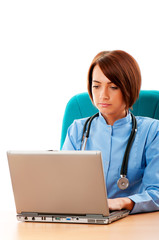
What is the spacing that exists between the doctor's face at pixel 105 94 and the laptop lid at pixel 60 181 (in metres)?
0.52

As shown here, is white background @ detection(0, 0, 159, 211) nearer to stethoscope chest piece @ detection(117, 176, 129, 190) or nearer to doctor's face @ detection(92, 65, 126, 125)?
doctor's face @ detection(92, 65, 126, 125)

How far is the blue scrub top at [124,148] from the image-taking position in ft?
6.54

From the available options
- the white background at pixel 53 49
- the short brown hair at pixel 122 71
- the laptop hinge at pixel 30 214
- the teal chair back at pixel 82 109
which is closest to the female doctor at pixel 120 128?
the short brown hair at pixel 122 71

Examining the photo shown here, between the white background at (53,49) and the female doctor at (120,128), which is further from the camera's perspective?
the white background at (53,49)

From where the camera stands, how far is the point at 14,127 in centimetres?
341

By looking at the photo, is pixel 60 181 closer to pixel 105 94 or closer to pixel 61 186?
pixel 61 186

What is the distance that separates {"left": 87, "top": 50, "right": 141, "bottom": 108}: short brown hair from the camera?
2.01 meters

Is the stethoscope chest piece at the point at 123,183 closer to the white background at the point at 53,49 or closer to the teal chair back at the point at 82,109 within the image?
the teal chair back at the point at 82,109

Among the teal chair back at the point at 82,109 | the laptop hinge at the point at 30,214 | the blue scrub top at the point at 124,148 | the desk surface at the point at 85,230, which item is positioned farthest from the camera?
the teal chair back at the point at 82,109

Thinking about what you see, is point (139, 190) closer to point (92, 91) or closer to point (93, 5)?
point (92, 91)

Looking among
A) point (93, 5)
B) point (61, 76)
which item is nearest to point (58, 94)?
point (61, 76)

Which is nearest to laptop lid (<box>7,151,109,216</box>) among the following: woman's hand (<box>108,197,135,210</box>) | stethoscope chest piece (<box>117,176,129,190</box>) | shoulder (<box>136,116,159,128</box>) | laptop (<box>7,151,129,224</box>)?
laptop (<box>7,151,129,224</box>)

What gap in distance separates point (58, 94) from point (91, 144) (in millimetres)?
1193

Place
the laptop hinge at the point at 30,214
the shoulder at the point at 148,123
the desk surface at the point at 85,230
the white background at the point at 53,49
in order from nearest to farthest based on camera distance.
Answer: the desk surface at the point at 85,230 → the laptop hinge at the point at 30,214 → the shoulder at the point at 148,123 → the white background at the point at 53,49
